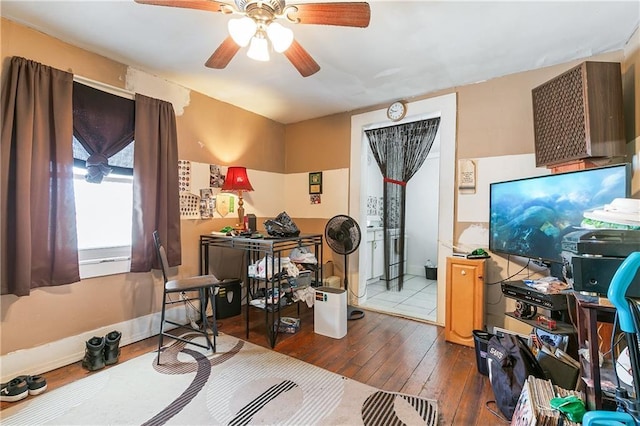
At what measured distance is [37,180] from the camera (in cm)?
194

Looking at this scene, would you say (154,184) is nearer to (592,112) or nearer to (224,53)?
(224,53)

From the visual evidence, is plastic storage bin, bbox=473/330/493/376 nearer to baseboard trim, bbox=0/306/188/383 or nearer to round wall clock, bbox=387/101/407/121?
round wall clock, bbox=387/101/407/121

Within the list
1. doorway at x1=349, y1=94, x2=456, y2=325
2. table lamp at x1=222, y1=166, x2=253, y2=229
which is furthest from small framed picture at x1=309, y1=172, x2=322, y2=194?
table lamp at x1=222, y1=166, x2=253, y2=229

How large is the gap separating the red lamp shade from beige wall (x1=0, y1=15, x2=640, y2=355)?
0.31 m

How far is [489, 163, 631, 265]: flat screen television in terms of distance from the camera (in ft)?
5.52

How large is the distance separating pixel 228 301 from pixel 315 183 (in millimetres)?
1787

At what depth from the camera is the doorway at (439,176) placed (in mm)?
2857

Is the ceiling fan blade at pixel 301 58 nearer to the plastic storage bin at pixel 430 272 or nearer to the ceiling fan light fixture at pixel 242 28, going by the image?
the ceiling fan light fixture at pixel 242 28

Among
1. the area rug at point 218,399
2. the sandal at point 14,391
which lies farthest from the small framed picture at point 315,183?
the sandal at point 14,391

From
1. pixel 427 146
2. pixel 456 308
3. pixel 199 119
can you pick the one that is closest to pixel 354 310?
pixel 456 308

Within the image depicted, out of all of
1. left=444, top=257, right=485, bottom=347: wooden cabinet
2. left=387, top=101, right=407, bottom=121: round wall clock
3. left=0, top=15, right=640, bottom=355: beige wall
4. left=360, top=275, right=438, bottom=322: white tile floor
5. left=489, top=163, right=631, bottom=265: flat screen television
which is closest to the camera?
left=489, top=163, right=631, bottom=265: flat screen television

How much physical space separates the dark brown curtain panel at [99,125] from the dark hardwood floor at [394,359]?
5.04ft

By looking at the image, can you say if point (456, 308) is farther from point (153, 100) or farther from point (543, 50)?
point (153, 100)

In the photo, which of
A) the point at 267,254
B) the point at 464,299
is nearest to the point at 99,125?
the point at 267,254
